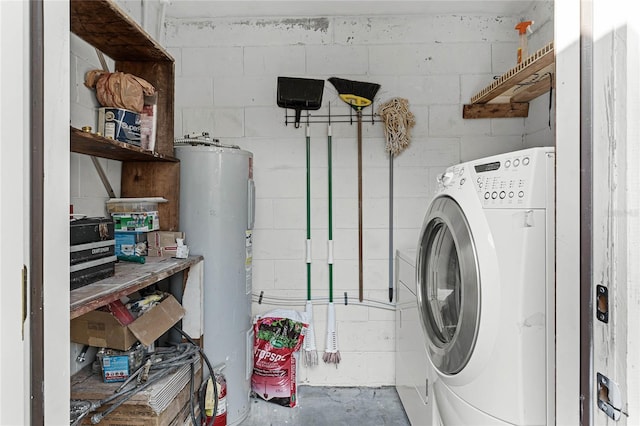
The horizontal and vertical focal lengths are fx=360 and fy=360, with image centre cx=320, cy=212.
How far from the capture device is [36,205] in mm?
506

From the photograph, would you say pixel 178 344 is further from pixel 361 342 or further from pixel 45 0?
pixel 45 0

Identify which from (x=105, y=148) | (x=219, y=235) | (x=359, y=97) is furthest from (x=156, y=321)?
(x=359, y=97)

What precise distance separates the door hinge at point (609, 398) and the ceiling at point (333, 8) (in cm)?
223

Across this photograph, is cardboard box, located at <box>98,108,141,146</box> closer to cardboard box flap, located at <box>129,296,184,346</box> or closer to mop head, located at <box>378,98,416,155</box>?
cardboard box flap, located at <box>129,296,184,346</box>

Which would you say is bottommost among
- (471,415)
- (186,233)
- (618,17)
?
(471,415)

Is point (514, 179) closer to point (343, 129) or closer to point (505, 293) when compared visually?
point (505, 293)

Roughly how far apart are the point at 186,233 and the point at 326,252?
910 millimetres

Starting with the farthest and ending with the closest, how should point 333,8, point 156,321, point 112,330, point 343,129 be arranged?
1. point 343,129
2. point 333,8
3. point 156,321
4. point 112,330

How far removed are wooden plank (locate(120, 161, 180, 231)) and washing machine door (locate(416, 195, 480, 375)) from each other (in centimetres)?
122

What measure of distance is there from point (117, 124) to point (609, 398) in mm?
1709

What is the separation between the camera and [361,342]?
7.72 ft

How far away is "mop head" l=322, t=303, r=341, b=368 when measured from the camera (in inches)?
90.9

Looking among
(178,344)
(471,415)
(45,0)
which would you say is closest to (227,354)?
(178,344)

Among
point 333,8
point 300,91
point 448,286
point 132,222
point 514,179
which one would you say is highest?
point 333,8
